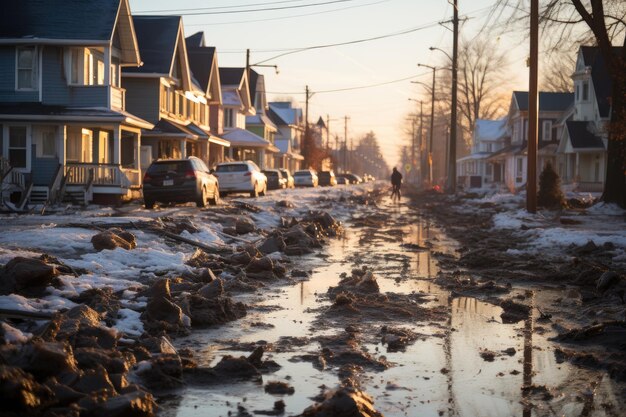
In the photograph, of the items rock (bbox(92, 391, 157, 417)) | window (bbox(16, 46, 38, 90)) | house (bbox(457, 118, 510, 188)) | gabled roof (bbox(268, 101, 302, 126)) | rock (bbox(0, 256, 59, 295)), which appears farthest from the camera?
gabled roof (bbox(268, 101, 302, 126))

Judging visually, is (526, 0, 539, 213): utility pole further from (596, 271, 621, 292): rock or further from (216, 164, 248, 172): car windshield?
(216, 164, 248, 172): car windshield

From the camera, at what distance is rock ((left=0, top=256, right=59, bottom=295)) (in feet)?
28.2

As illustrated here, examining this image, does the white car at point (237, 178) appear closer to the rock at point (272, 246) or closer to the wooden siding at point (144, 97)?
the wooden siding at point (144, 97)

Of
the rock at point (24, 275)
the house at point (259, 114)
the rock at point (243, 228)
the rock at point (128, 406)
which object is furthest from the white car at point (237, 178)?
the house at point (259, 114)

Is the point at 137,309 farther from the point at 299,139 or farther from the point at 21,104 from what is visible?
the point at 299,139

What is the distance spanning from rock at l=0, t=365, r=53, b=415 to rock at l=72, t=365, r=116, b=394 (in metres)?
0.31

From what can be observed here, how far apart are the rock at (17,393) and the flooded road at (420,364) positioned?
0.87 metres

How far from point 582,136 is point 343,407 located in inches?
2077

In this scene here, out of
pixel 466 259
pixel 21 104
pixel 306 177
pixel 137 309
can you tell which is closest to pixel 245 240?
pixel 466 259

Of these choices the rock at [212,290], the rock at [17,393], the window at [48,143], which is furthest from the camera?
the window at [48,143]

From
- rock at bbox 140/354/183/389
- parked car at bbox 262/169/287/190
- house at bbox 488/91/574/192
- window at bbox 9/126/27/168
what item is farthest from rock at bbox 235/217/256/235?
house at bbox 488/91/574/192

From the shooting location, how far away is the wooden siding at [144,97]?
4366 cm

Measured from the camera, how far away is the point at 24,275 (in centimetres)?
870

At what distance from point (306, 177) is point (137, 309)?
6364 centimetres
